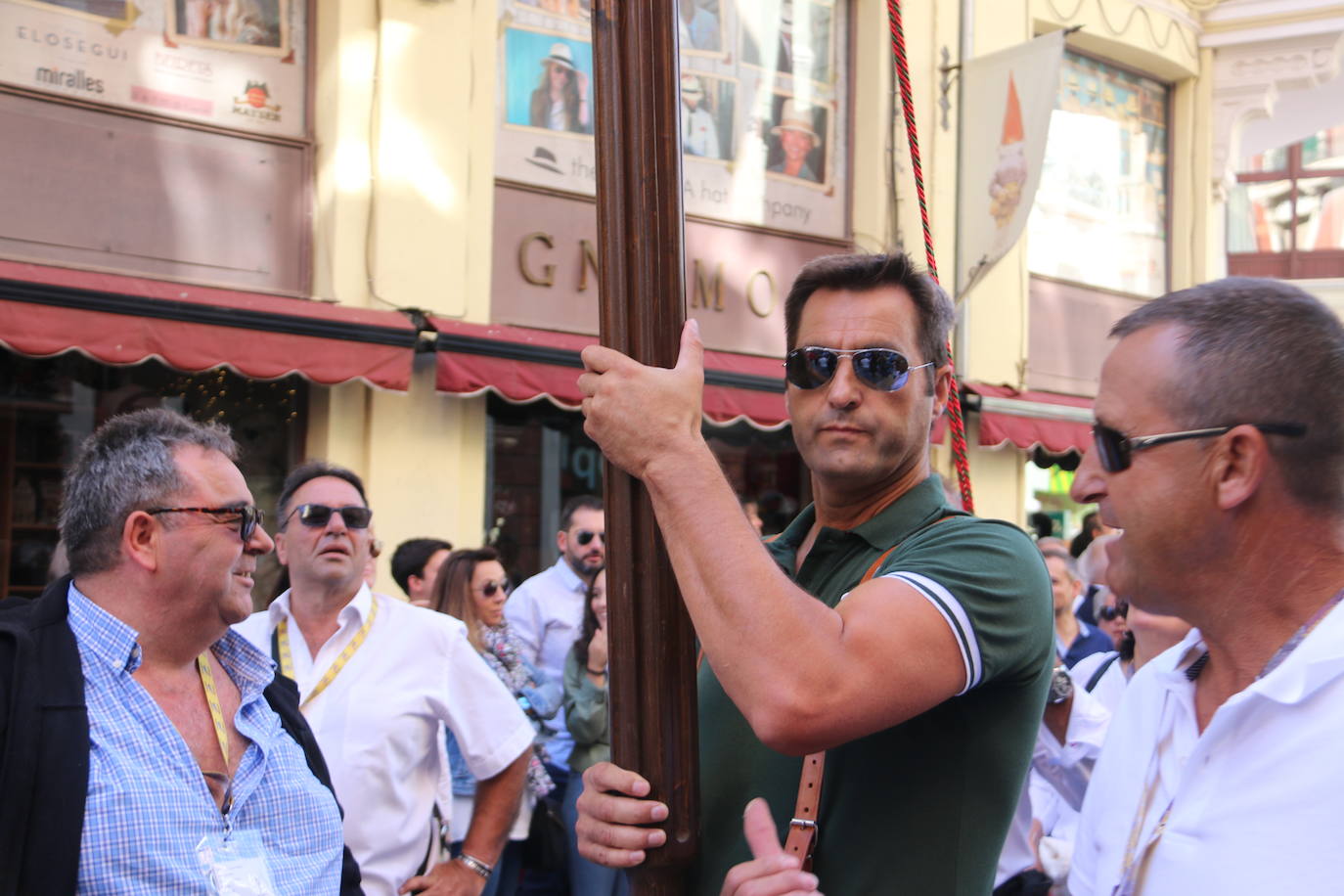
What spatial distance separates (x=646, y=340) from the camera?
177cm

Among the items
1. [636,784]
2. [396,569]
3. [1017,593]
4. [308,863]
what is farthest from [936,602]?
[396,569]

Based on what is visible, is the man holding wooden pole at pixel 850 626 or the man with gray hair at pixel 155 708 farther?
the man with gray hair at pixel 155 708

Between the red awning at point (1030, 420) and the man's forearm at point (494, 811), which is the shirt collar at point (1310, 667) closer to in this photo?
the man's forearm at point (494, 811)

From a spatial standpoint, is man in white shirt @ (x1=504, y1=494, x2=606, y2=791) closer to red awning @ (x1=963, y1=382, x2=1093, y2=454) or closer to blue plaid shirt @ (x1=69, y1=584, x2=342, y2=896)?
blue plaid shirt @ (x1=69, y1=584, x2=342, y2=896)

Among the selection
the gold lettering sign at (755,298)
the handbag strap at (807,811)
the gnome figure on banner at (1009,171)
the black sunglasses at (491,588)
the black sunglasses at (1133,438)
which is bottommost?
the black sunglasses at (491,588)

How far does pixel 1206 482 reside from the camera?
63.2 inches

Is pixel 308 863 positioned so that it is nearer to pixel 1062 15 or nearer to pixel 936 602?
pixel 936 602

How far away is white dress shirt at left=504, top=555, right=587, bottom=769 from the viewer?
6363mm

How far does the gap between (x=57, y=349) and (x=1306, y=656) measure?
262 inches

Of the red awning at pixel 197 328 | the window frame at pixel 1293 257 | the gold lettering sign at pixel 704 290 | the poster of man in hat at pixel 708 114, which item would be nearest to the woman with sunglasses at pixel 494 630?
the red awning at pixel 197 328

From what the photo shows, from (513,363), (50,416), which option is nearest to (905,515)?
(513,363)

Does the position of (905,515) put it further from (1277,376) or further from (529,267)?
(529,267)

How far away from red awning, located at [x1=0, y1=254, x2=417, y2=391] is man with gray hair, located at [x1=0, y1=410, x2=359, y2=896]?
4.51 metres

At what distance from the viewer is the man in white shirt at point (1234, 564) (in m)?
1.48
